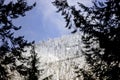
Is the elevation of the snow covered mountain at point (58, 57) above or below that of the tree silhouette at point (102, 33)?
below

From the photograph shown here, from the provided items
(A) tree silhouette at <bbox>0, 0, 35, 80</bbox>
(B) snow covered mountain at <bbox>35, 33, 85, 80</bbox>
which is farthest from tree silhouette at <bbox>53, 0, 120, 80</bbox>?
(B) snow covered mountain at <bbox>35, 33, 85, 80</bbox>

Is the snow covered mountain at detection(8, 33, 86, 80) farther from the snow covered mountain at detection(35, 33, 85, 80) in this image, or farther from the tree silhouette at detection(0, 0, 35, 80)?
the tree silhouette at detection(0, 0, 35, 80)

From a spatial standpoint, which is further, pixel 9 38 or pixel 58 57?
pixel 58 57

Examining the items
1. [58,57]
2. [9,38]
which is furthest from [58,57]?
[9,38]

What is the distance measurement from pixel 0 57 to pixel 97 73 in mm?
4239

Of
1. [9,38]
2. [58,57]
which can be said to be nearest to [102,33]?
[9,38]

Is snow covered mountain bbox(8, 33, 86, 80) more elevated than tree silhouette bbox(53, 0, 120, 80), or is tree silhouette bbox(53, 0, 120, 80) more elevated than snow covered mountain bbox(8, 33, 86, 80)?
tree silhouette bbox(53, 0, 120, 80)

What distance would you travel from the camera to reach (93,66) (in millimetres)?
8930

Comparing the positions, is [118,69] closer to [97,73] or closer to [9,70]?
[97,73]

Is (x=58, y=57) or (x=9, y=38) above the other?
(x=9, y=38)

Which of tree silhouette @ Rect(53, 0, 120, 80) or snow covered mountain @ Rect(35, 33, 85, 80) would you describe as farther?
snow covered mountain @ Rect(35, 33, 85, 80)

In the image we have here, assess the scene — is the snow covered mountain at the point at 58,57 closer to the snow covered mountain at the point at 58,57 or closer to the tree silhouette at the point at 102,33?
the snow covered mountain at the point at 58,57

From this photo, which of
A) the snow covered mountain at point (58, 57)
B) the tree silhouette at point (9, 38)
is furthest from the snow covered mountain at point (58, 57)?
the tree silhouette at point (9, 38)

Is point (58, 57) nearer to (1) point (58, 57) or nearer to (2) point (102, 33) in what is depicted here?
(1) point (58, 57)
